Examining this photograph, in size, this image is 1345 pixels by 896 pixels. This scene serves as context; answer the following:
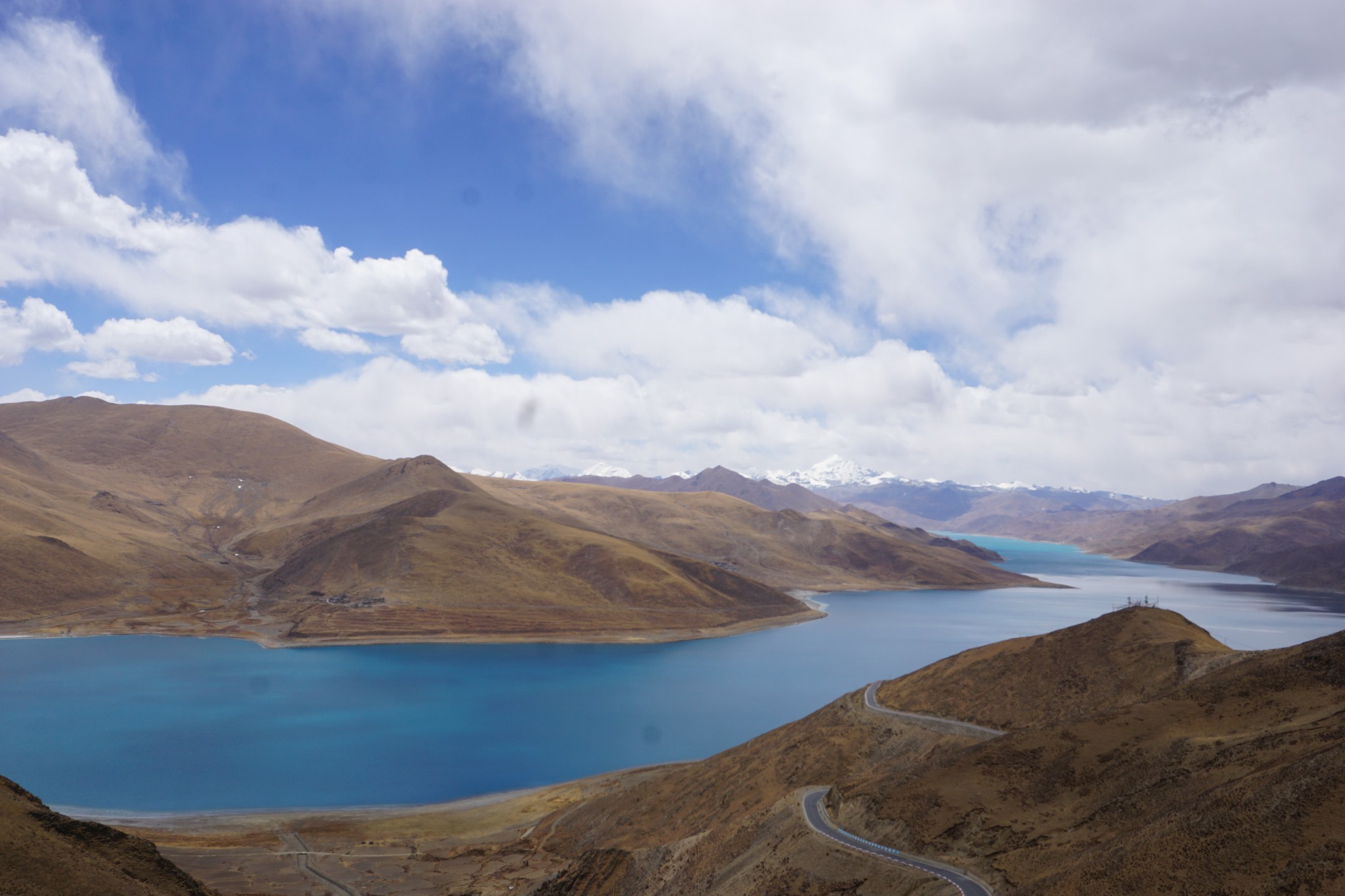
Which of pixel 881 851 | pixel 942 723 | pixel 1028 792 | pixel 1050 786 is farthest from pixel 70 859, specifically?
pixel 942 723

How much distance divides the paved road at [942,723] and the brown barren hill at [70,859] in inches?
1907

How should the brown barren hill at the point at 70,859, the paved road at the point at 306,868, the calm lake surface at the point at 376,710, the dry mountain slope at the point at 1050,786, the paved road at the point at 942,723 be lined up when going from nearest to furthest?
the brown barren hill at the point at 70,859 < the dry mountain slope at the point at 1050,786 < the paved road at the point at 306,868 < the paved road at the point at 942,723 < the calm lake surface at the point at 376,710

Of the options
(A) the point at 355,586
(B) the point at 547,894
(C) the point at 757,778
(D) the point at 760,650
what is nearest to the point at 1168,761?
(C) the point at 757,778

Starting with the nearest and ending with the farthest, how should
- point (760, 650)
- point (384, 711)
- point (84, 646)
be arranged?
1. point (384, 711)
2. point (84, 646)
3. point (760, 650)

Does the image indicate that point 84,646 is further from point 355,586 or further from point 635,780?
point 635,780

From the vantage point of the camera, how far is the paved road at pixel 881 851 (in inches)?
1341

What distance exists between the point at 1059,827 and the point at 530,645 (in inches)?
5557

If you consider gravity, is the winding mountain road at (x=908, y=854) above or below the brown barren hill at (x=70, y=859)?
below

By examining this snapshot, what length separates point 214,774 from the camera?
8231 centimetres

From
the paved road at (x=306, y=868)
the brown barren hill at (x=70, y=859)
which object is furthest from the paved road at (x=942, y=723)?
the brown barren hill at (x=70, y=859)

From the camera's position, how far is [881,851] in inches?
1532

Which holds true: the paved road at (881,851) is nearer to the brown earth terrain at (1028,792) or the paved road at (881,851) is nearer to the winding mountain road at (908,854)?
the winding mountain road at (908,854)

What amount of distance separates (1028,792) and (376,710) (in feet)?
306

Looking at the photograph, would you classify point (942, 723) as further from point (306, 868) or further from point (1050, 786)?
point (306, 868)
